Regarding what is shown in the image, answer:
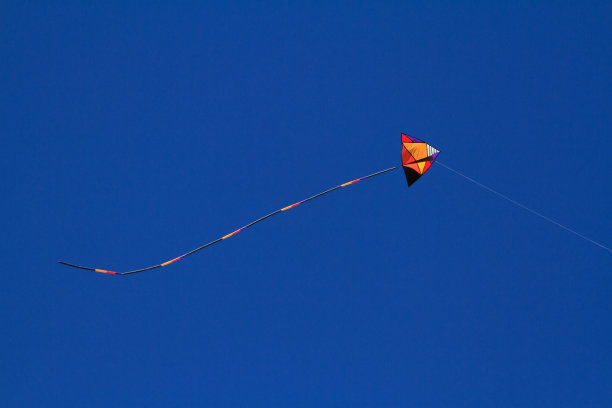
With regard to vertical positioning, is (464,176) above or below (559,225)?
above

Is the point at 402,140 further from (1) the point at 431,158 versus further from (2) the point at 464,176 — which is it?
(2) the point at 464,176

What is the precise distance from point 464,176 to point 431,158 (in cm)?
241

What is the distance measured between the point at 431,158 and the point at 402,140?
2.89ft

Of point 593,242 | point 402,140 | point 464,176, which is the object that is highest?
point 464,176

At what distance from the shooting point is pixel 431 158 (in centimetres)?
1001

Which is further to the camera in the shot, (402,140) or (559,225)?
(559,225)

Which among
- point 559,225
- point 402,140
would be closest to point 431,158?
point 402,140

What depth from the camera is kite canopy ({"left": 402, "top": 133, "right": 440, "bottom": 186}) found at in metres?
9.81

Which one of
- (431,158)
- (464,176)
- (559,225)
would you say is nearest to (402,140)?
(431,158)

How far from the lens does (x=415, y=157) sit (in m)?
9.91

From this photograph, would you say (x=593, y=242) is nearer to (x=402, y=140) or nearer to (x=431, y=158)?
(x=431, y=158)

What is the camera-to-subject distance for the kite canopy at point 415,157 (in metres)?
9.81

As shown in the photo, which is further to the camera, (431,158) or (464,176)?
(464,176)

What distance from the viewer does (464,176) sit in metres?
11.9
